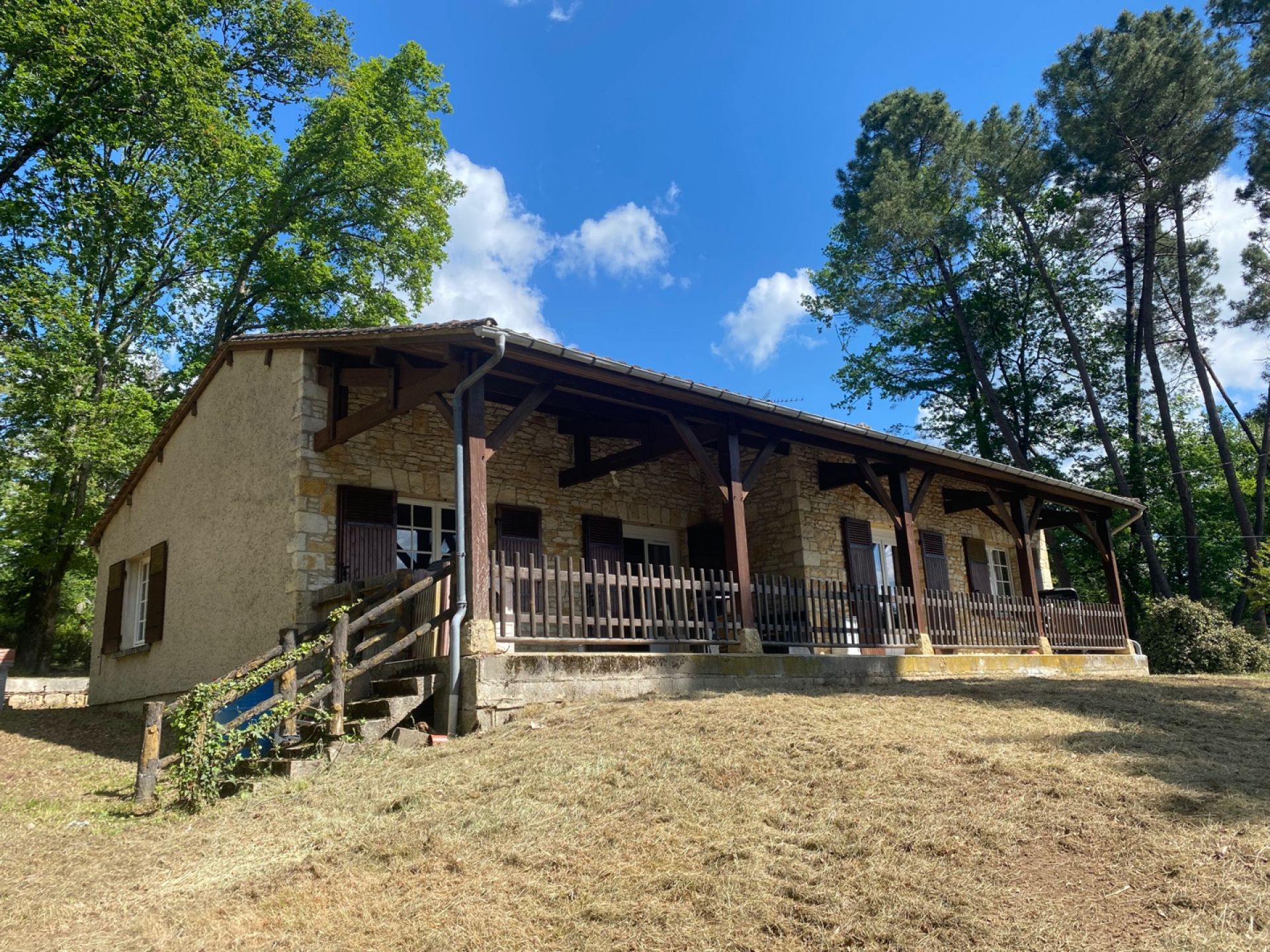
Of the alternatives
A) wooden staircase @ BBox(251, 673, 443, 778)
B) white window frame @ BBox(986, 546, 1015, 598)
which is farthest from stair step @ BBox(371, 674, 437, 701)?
white window frame @ BBox(986, 546, 1015, 598)

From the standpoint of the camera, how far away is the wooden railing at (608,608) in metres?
7.57

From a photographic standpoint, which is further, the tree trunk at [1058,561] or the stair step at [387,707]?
the tree trunk at [1058,561]

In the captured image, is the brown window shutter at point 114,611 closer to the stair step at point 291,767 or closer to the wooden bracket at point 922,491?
the stair step at point 291,767

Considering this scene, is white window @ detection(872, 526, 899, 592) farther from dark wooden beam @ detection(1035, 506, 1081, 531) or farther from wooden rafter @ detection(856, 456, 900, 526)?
dark wooden beam @ detection(1035, 506, 1081, 531)

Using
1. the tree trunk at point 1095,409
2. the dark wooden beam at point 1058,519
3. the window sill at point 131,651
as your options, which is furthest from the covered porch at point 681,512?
the tree trunk at point 1095,409

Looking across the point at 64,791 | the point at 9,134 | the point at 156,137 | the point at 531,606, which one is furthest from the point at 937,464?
the point at 9,134

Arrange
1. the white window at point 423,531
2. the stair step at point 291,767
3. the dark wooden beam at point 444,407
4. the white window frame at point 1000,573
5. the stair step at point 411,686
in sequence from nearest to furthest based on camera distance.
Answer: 1. the stair step at point 291,767
2. the stair step at point 411,686
3. the dark wooden beam at point 444,407
4. the white window at point 423,531
5. the white window frame at point 1000,573

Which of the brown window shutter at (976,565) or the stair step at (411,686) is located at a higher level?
the brown window shutter at (976,565)

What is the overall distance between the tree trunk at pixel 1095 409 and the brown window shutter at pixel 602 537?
1501cm

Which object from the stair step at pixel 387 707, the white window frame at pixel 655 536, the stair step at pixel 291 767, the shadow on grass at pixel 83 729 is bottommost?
the stair step at pixel 291 767

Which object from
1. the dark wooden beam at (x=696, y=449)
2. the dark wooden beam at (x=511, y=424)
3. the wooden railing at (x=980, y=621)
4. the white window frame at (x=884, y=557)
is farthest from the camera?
the white window frame at (x=884, y=557)

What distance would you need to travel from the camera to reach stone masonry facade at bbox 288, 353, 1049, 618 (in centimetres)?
931

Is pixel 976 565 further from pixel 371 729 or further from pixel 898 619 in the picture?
pixel 371 729

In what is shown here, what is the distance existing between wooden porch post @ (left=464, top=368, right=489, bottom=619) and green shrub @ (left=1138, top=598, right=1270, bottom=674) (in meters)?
12.0
